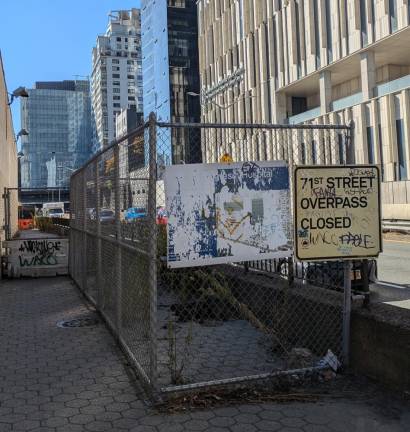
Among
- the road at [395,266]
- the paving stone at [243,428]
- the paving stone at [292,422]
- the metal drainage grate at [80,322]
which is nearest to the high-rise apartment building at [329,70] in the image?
the road at [395,266]

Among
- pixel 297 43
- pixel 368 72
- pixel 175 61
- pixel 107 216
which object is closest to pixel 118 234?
pixel 107 216

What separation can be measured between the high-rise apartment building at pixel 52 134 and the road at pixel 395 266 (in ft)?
383

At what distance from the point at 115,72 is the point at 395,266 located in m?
168

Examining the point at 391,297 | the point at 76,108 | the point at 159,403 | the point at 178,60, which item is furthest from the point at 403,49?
the point at 76,108

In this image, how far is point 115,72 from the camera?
553 feet

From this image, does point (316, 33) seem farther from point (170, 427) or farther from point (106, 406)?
point (170, 427)

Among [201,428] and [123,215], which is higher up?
[123,215]

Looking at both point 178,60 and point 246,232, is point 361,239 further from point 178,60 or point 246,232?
point 178,60

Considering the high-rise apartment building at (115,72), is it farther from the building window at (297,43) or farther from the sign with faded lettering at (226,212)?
the sign with faded lettering at (226,212)

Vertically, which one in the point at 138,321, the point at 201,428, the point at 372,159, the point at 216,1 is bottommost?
the point at 201,428

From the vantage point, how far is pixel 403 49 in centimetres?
2969

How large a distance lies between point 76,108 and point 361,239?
16716 centimetres

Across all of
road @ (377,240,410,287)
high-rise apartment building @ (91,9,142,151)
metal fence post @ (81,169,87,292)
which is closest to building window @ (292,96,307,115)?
road @ (377,240,410,287)

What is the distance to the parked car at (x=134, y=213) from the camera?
16.1ft
